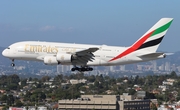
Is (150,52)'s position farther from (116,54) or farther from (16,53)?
(16,53)

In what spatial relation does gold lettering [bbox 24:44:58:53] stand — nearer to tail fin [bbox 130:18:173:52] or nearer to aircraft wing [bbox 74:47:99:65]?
aircraft wing [bbox 74:47:99:65]

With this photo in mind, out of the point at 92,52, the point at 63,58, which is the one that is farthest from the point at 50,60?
the point at 92,52

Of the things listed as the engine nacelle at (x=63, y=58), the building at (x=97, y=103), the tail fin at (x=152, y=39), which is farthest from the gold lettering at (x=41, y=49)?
the building at (x=97, y=103)

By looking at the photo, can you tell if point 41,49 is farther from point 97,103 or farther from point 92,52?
point 97,103

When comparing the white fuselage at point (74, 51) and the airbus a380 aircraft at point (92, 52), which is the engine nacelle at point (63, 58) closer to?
the airbus a380 aircraft at point (92, 52)

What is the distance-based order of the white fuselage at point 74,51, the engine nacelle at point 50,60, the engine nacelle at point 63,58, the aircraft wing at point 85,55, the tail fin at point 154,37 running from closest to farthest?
the aircraft wing at point 85,55 < the engine nacelle at point 63,58 < the engine nacelle at point 50,60 < the white fuselage at point 74,51 < the tail fin at point 154,37

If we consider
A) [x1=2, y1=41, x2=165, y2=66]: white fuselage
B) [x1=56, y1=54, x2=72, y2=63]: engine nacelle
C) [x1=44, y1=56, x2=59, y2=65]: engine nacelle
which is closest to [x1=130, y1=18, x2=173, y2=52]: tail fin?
[x1=2, y1=41, x2=165, y2=66]: white fuselage
